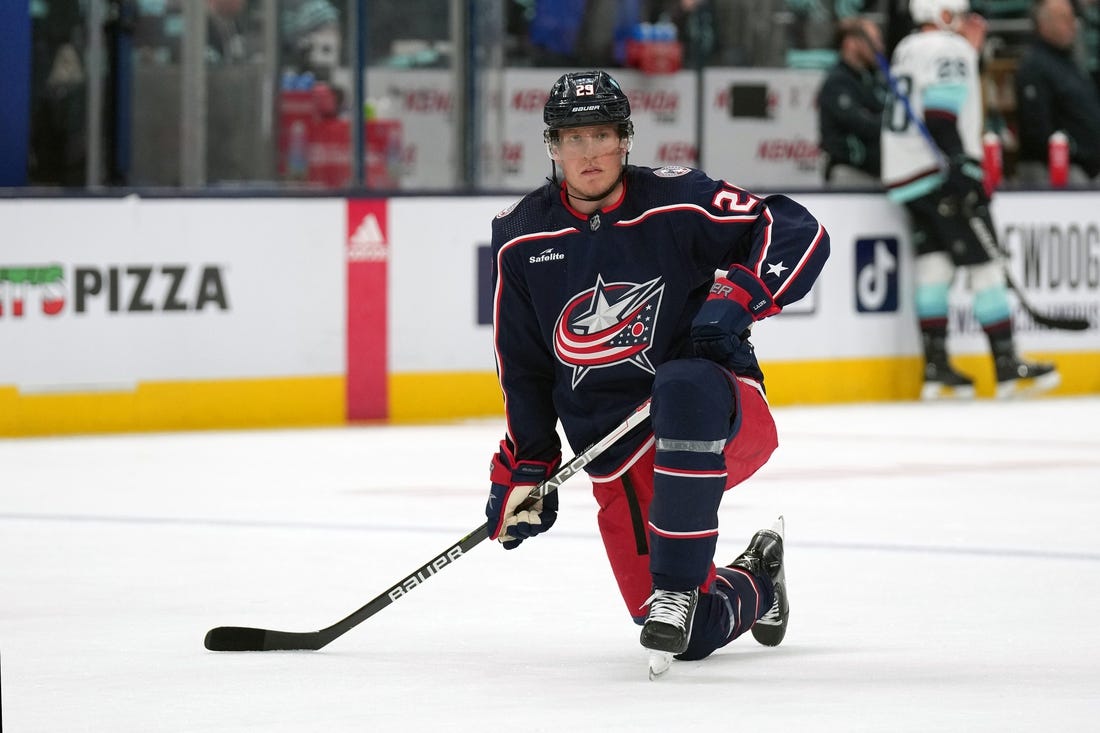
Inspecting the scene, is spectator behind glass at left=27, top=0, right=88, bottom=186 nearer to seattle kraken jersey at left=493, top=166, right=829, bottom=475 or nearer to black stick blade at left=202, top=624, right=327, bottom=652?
black stick blade at left=202, top=624, right=327, bottom=652

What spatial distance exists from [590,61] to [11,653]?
6.97 metres

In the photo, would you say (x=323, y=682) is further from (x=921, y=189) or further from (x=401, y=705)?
(x=921, y=189)

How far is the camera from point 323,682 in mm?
3455

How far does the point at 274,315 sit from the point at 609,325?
4.64 m

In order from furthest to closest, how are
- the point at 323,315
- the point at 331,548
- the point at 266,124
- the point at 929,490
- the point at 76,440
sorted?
1. the point at 266,124
2. the point at 323,315
3. the point at 76,440
4. the point at 929,490
5. the point at 331,548

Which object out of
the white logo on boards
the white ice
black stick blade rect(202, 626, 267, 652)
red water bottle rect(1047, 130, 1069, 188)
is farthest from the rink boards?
black stick blade rect(202, 626, 267, 652)

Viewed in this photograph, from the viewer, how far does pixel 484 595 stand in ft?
14.5

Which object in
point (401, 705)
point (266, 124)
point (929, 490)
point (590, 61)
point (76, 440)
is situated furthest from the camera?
point (590, 61)

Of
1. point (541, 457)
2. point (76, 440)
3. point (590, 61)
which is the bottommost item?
point (76, 440)

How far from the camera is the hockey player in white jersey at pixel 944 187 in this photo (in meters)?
9.17

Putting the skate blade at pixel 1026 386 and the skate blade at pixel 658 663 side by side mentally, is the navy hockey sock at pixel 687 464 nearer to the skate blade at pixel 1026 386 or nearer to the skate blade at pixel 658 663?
the skate blade at pixel 658 663

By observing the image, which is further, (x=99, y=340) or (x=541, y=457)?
(x=99, y=340)

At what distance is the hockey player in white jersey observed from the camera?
9.17m

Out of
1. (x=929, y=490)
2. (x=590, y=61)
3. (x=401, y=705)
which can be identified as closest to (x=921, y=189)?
(x=590, y=61)
